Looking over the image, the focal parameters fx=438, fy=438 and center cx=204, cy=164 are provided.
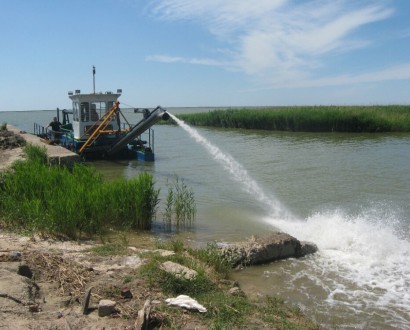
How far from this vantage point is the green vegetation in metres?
4.28

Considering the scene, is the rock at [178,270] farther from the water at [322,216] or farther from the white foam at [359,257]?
the white foam at [359,257]

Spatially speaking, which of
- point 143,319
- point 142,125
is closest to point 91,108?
point 142,125

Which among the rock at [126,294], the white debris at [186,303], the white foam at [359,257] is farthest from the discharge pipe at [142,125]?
the white debris at [186,303]

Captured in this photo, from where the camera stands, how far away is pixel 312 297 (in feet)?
19.8

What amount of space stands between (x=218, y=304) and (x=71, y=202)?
3.87 m

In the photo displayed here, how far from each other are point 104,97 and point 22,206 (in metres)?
13.5

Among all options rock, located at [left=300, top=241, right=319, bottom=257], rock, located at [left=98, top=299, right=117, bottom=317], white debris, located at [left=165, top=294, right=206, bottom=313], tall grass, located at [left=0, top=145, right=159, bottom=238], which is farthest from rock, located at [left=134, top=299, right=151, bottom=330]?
rock, located at [left=300, top=241, right=319, bottom=257]

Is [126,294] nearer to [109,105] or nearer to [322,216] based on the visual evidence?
Result: [322,216]

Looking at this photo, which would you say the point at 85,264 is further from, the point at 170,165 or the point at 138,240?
the point at 170,165

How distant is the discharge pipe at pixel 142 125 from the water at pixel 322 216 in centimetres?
86

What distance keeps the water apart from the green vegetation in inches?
22.9

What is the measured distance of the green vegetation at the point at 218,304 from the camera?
14.0 feet

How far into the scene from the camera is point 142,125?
18469mm

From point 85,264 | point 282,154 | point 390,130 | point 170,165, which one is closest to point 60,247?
point 85,264
